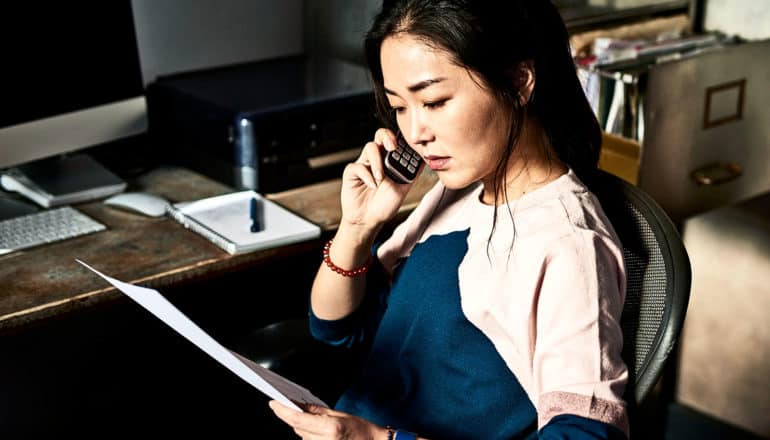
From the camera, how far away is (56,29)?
173 centimetres

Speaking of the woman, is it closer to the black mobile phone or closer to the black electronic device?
the black mobile phone

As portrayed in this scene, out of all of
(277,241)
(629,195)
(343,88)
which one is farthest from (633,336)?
(343,88)

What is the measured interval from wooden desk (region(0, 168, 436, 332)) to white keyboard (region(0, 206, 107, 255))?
0.05 feet

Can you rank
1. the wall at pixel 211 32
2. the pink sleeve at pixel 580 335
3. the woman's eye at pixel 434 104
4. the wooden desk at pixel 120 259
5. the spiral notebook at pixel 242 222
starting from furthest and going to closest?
the wall at pixel 211 32 → the spiral notebook at pixel 242 222 → the wooden desk at pixel 120 259 → the woman's eye at pixel 434 104 → the pink sleeve at pixel 580 335

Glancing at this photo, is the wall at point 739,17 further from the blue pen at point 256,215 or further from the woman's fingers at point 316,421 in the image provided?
the woman's fingers at point 316,421

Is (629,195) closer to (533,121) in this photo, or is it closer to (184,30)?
(533,121)

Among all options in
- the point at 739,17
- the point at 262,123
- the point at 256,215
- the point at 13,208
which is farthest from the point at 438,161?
the point at 739,17

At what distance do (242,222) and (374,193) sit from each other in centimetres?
32

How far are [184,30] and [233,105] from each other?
1.00ft

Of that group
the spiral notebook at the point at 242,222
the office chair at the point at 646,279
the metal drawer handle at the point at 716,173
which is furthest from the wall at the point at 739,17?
the spiral notebook at the point at 242,222

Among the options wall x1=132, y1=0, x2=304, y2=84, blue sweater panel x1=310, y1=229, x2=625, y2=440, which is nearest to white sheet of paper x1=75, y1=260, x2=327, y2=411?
blue sweater panel x1=310, y1=229, x2=625, y2=440

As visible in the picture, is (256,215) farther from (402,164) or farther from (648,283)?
(648,283)

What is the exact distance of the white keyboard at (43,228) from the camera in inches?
63.0

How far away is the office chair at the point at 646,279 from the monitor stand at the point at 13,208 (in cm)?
100
